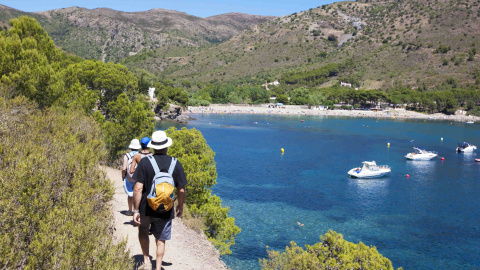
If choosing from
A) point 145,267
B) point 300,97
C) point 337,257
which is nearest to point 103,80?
point 337,257

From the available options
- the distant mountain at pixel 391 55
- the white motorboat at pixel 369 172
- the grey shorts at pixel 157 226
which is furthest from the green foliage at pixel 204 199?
the distant mountain at pixel 391 55

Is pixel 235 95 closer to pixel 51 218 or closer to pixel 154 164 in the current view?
pixel 154 164

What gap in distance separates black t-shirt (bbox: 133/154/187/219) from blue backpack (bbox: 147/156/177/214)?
2.9 inches

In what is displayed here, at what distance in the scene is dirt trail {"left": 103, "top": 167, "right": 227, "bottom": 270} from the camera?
349 inches

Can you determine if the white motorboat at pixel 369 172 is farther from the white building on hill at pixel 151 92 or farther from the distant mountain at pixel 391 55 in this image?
the distant mountain at pixel 391 55

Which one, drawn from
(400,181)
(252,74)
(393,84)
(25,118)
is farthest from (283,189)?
(252,74)

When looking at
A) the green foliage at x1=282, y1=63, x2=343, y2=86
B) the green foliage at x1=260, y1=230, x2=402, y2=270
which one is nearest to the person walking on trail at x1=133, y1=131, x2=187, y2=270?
the green foliage at x1=260, y1=230, x2=402, y2=270

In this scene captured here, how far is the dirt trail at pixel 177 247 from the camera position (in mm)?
8859

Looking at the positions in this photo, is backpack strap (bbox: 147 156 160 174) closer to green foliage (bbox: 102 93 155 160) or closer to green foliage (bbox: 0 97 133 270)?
green foliage (bbox: 0 97 133 270)

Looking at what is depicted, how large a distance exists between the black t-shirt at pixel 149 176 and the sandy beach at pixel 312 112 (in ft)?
344

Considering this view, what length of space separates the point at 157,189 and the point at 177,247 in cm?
470

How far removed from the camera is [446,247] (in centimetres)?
2323

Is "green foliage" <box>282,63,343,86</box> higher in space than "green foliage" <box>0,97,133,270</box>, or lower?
higher

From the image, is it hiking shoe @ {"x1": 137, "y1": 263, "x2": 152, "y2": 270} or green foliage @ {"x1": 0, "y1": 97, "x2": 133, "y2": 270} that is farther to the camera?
hiking shoe @ {"x1": 137, "y1": 263, "x2": 152, "y2": 270}
